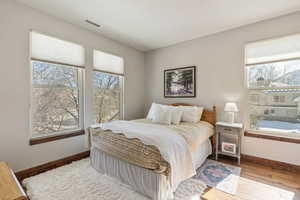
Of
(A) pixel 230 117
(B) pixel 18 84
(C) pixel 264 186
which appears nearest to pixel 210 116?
(A) pixel 230 117

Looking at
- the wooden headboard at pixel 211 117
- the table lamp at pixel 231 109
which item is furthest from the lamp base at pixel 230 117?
the wooden headboard at pixel 211 117

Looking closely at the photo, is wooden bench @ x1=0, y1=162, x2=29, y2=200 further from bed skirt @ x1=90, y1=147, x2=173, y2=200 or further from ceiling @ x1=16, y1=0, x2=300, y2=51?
ceiling @ x1=16, y1=0, x2=300, y2=51

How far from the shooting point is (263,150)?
2.70 m

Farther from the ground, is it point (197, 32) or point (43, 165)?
point (197, 32)

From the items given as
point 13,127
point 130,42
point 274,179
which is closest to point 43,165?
point 13,127

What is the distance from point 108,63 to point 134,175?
2611 mm

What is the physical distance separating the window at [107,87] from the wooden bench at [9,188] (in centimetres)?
188

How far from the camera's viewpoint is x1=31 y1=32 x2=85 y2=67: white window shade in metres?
2.41

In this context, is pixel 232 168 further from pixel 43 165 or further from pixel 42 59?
pixel 42 59

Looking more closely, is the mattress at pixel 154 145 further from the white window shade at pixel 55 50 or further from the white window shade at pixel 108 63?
the white window shade at pixel 108 63

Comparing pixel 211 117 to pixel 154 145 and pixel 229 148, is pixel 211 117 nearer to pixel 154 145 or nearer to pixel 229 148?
pixel 229 148

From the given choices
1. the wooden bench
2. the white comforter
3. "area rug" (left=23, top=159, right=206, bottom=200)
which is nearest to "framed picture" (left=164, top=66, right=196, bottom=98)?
→ the white comforter

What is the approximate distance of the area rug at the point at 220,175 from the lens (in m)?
2.02

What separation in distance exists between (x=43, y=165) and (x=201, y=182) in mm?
2602
